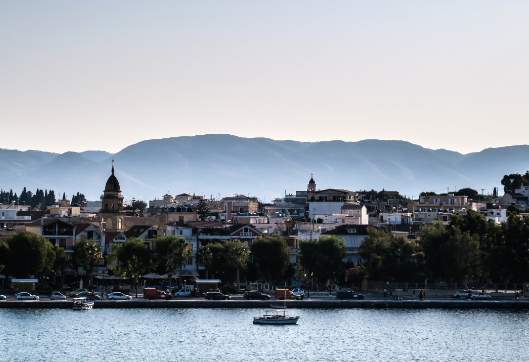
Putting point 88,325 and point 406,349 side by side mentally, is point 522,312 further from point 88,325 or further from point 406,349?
point 88,325

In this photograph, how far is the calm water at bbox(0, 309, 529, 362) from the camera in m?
70.6

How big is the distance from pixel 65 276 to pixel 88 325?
32503 mm

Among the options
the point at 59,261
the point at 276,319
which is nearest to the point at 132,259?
the point at 59,261

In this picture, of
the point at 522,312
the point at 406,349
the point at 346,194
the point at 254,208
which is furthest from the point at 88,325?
the point at 254,208

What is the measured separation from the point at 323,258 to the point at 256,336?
96.2 feet

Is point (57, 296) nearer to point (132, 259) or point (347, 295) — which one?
point (132, 259)

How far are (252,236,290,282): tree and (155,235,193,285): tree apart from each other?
8516 mm

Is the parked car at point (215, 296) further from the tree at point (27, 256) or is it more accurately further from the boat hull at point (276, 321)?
the tree at point (27, 256)

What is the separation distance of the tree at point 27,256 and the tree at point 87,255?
4654mm

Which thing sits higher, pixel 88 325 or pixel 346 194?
pixel 346 194

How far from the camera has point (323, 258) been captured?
10706 cm

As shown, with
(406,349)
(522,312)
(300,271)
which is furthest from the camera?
(300,271)

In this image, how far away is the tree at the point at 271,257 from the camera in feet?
365

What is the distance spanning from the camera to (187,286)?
108 meters
